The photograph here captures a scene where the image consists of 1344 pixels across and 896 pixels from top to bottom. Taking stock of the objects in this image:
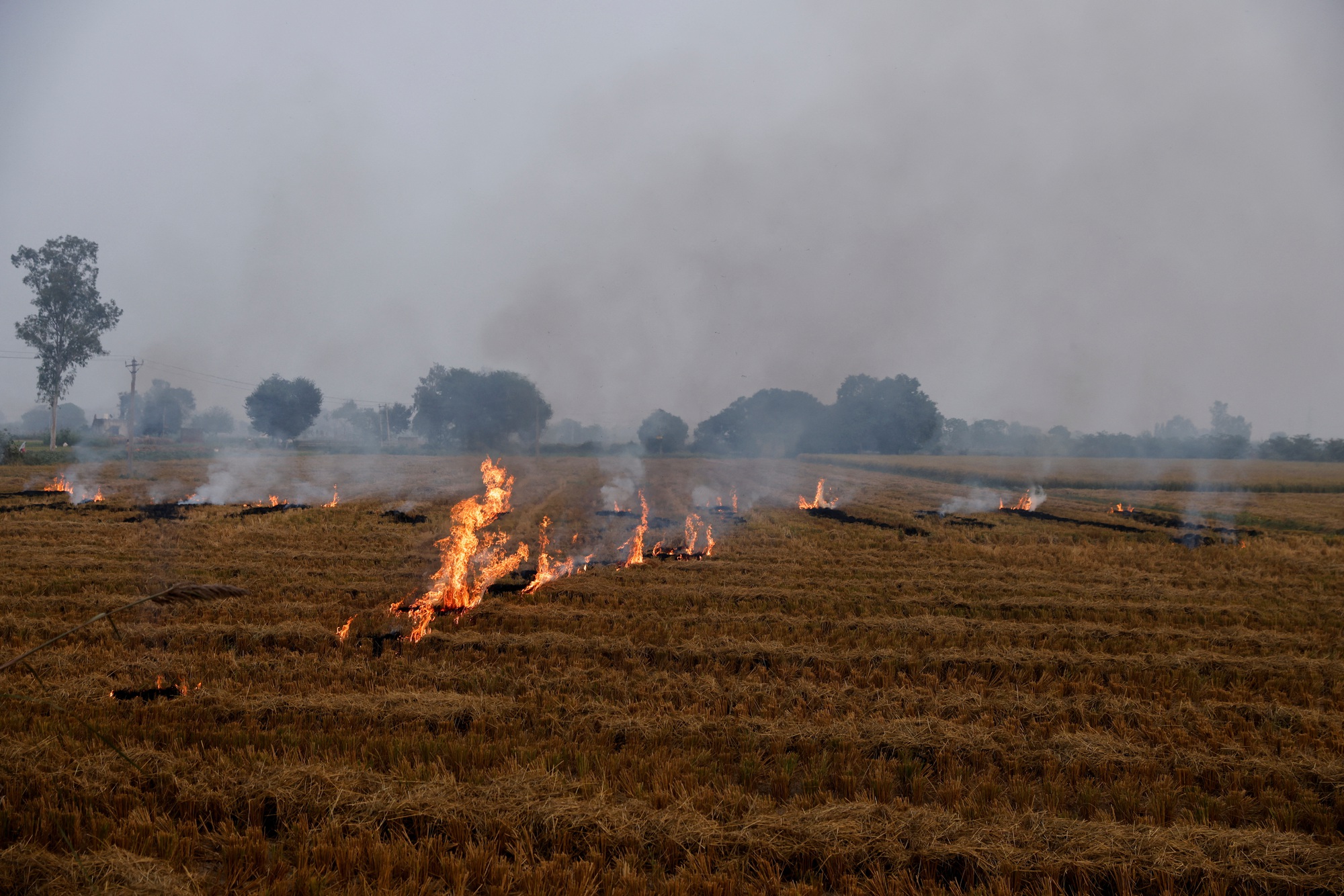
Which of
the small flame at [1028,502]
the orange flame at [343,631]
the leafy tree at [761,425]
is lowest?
the orange flame at [343,631]

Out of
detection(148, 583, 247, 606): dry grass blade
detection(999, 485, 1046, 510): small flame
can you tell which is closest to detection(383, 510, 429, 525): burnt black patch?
detection(148, 583, 247, 606): dry grass blade

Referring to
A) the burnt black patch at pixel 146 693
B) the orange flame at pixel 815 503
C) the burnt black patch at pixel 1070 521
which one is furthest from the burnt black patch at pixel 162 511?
the burnt black patch at pixel 1070 521

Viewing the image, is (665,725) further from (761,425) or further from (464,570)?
(761,425)

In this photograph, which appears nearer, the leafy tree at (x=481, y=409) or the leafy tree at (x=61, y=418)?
the leafy tree at (x=481, y=409)

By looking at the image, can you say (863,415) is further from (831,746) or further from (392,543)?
(831,746)


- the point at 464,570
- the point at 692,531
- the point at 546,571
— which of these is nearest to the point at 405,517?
the point at 692,531

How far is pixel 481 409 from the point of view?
8331cm

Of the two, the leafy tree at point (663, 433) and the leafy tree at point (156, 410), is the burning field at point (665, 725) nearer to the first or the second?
the leafy tree at point (663, 433)

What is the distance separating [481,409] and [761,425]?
50860mm

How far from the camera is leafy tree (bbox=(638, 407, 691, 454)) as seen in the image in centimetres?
9750

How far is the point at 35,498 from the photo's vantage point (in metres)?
22.8

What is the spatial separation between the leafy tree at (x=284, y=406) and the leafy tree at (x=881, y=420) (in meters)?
82.2

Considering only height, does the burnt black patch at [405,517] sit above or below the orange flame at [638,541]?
below

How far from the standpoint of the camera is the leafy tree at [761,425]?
339 ft
